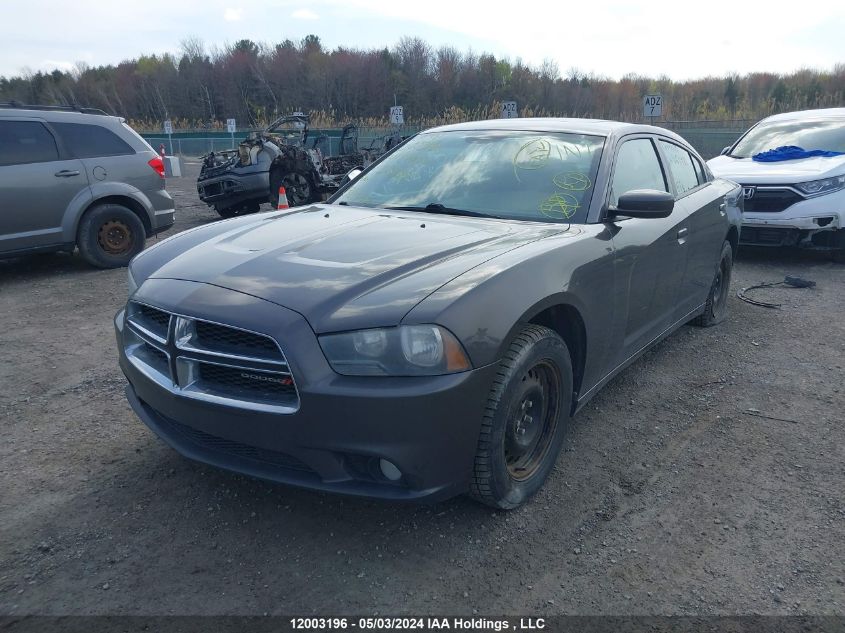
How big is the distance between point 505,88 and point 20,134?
55509mm

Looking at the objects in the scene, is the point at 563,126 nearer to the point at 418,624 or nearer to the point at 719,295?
the point at 719,295

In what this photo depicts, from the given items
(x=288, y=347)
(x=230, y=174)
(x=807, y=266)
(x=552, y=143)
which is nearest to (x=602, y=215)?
(x=552, y=143)

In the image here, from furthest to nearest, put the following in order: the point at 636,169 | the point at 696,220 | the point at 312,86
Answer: the point at 312,86, the point at 696,220, the point at 636,169

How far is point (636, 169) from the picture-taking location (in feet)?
12.7

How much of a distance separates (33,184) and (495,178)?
5.64 meters

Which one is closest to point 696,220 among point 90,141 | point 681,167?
point 681,167

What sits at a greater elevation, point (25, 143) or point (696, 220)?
point (25, 143)

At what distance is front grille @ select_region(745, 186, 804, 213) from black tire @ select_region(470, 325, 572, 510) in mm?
5822

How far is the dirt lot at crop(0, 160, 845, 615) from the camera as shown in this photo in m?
2.29

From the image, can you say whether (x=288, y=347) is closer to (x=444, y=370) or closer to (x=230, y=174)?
(x=444, y=370)

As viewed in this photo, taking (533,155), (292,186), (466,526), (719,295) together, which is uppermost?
(533,155)

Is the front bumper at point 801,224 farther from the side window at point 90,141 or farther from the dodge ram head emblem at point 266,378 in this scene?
the side window at point 90,141

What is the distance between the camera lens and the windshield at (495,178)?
3.39 metres

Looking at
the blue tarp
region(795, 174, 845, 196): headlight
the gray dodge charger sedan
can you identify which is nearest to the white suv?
region(795, 174, 845, 196): headlight
